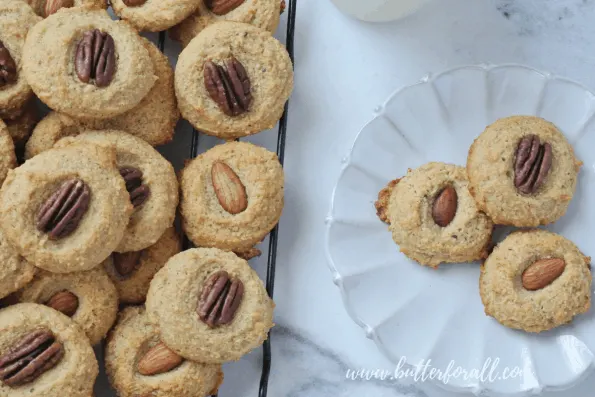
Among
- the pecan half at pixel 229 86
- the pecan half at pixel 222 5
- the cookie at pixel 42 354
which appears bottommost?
the cookie at pixel 42 354

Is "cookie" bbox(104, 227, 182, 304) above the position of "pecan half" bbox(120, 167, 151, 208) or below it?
below

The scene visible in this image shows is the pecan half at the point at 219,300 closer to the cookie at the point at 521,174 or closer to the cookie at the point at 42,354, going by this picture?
the cookie at the point at 42,354

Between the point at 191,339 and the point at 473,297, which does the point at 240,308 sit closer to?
the point at 191,339

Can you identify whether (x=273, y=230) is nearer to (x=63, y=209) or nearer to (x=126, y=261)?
(x=126, y=261)

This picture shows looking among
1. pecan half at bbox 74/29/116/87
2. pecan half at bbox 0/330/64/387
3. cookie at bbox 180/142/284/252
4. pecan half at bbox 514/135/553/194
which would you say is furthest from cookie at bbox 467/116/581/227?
pecan half at bbox 0/330/64/387

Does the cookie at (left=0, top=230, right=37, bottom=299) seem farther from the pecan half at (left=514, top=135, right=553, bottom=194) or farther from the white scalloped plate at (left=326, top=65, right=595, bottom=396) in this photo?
the pecan half at (left=514, top=135, right=553, bottom=194)

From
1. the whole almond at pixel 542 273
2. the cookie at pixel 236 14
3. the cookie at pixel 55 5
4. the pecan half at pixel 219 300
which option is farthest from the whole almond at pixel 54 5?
the whole almond at pixel 542 273
